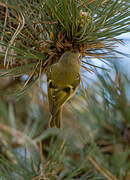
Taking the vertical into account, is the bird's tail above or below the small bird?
below

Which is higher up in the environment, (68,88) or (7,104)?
(68,88)

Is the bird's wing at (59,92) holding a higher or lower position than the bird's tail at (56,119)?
higher

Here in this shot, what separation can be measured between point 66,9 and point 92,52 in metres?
0.17

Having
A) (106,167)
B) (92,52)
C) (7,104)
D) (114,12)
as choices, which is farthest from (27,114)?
(114,12)

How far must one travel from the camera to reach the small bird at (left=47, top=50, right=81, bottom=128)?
0.54 meters

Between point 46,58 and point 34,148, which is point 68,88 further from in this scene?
point 34,148

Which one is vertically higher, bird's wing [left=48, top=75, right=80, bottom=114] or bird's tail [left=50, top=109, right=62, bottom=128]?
bird's wing [left=48, top=75, right=80, bottom=114]

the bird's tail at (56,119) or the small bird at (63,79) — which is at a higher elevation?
the small bird at (63,79)

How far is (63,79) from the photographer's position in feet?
1.83

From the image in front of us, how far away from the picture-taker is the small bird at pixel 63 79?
54cm

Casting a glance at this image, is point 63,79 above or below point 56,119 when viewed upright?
above

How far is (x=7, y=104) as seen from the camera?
4.91ft

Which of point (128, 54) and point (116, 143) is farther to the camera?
point (116, 143)

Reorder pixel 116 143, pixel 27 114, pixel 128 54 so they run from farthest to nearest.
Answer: pixel 27 114
pixel 116 143
pixel 128 54
